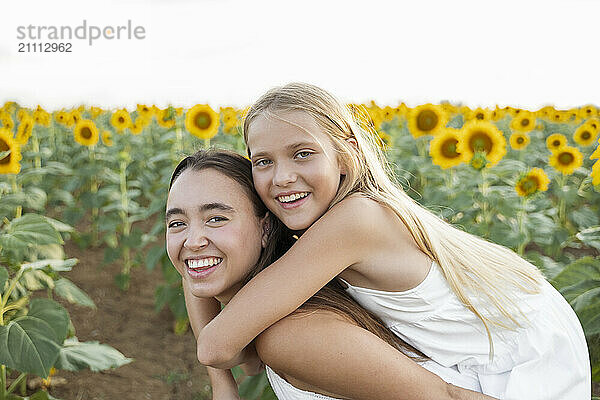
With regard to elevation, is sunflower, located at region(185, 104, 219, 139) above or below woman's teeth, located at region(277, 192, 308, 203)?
above

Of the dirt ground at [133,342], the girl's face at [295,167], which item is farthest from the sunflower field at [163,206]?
the girl's face at [295,167]

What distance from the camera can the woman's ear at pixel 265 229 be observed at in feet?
6.14

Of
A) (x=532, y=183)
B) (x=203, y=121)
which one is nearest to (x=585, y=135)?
(x=532, y=183)

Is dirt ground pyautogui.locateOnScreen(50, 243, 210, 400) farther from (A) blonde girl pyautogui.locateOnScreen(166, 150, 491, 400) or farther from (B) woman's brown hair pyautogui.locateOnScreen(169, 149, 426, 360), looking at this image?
(B) woman's brown hair pyautogui.locateOnScreen(169, 149, 426, 360)

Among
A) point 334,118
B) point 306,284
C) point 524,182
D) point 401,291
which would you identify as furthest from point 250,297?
point 524,182

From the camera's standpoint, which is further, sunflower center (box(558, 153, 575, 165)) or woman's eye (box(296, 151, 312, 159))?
sunflower center (box(558, 153, 575, 165))

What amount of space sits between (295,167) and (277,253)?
333 mm

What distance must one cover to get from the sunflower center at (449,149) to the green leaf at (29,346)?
7.85 ft

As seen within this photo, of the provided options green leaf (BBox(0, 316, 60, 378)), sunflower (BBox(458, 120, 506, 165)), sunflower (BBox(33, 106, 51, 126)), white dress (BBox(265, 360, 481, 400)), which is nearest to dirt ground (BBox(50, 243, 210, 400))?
green leaf (BBox(0, 316, 60, 378))

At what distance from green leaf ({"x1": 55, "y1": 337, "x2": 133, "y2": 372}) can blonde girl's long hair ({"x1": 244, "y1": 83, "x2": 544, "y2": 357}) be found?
1127 mm

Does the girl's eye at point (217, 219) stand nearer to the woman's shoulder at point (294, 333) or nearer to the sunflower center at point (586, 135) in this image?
the woman's shoulder at point (294, 333)

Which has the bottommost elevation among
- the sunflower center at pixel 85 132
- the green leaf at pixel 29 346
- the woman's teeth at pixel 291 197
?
the green leaf at pixel 29 346

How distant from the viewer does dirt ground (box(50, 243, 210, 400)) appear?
3.25m

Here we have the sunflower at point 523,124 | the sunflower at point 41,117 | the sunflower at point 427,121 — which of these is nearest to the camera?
the sunflower at point 427,121
